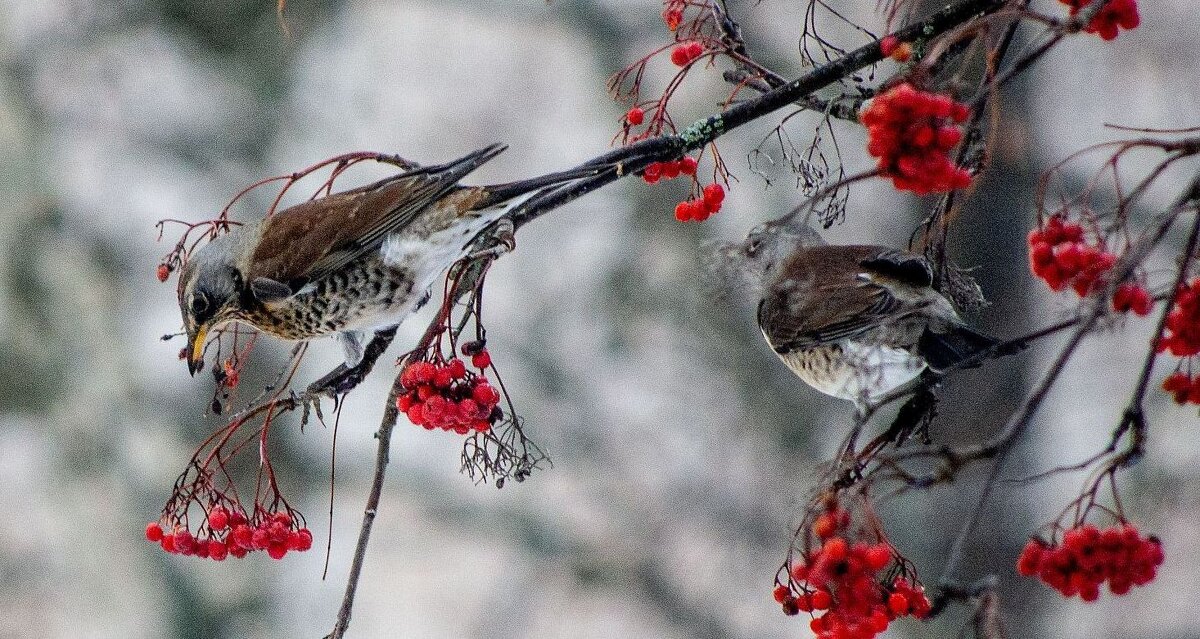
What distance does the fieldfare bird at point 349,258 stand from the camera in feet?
8.36

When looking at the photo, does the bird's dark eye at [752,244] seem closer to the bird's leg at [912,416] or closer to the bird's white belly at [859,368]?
the bird's leg at [912,416]

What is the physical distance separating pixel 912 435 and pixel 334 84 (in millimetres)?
5540

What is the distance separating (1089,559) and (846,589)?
27 cm

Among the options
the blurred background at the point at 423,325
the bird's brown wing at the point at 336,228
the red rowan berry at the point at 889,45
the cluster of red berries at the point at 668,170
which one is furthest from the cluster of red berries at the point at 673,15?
the blurred background at the point at 423,325

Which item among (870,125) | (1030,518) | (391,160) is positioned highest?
(1030,518)

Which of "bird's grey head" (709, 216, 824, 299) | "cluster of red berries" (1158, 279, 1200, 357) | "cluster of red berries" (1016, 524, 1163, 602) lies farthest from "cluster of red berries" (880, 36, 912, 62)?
"cluster of red berries" (1016, 524, 1163, 602)

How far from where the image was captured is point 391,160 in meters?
2.21

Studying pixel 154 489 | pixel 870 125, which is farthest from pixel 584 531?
pixel 870 125

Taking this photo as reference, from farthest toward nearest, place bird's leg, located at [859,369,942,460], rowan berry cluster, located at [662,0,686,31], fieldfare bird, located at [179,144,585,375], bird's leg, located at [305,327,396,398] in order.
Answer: fieldfare bird, located at [179,144,585,375], rowan berry cluster, located at [662,0,686,31], bird's leg, located at [305,327,396,398], bird's leg, located at [859,369,942,460]

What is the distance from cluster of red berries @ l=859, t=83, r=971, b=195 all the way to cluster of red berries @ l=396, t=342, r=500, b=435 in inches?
29.8

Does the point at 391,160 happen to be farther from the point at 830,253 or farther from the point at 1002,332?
the point at 1002,332

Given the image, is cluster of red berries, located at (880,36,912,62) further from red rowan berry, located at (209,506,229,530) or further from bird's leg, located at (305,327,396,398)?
red rowan berry, located at (209,506,229,530)

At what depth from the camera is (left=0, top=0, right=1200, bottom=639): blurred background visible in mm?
6297

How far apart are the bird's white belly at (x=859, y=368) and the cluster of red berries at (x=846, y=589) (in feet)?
1.95
